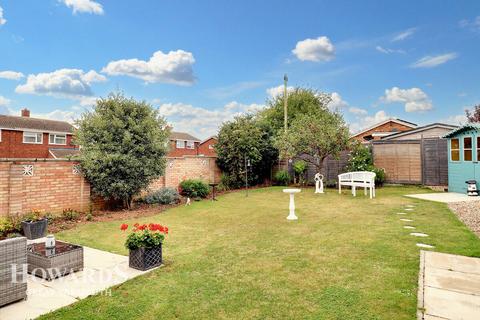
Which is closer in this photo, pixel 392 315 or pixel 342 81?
pixel 392 315

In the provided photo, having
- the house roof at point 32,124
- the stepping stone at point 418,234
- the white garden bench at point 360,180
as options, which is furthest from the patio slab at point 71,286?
the house roof at point 32,124

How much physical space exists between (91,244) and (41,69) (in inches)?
486

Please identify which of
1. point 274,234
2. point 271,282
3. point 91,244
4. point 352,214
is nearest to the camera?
point 271,282

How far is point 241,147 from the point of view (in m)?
14.3

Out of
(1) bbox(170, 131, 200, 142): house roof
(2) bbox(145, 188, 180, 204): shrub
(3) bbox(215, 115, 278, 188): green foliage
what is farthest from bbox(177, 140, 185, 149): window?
(2) bbox(145, 188, 180, 204): shrub

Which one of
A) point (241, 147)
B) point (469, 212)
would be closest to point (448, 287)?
point (469, 212)

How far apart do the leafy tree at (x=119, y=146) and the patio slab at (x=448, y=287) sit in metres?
7.67

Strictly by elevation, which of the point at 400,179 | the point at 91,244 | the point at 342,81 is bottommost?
the point at 91,244

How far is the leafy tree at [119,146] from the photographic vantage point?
27.0 feet

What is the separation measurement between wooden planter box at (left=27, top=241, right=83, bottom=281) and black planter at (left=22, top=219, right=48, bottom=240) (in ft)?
7.77

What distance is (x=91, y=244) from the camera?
527cm

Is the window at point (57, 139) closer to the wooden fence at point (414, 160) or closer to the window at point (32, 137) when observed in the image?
the window at point (32, 137)

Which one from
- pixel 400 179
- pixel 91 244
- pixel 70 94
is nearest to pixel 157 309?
pixel 91 244

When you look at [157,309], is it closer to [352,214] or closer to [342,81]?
[352,214]
